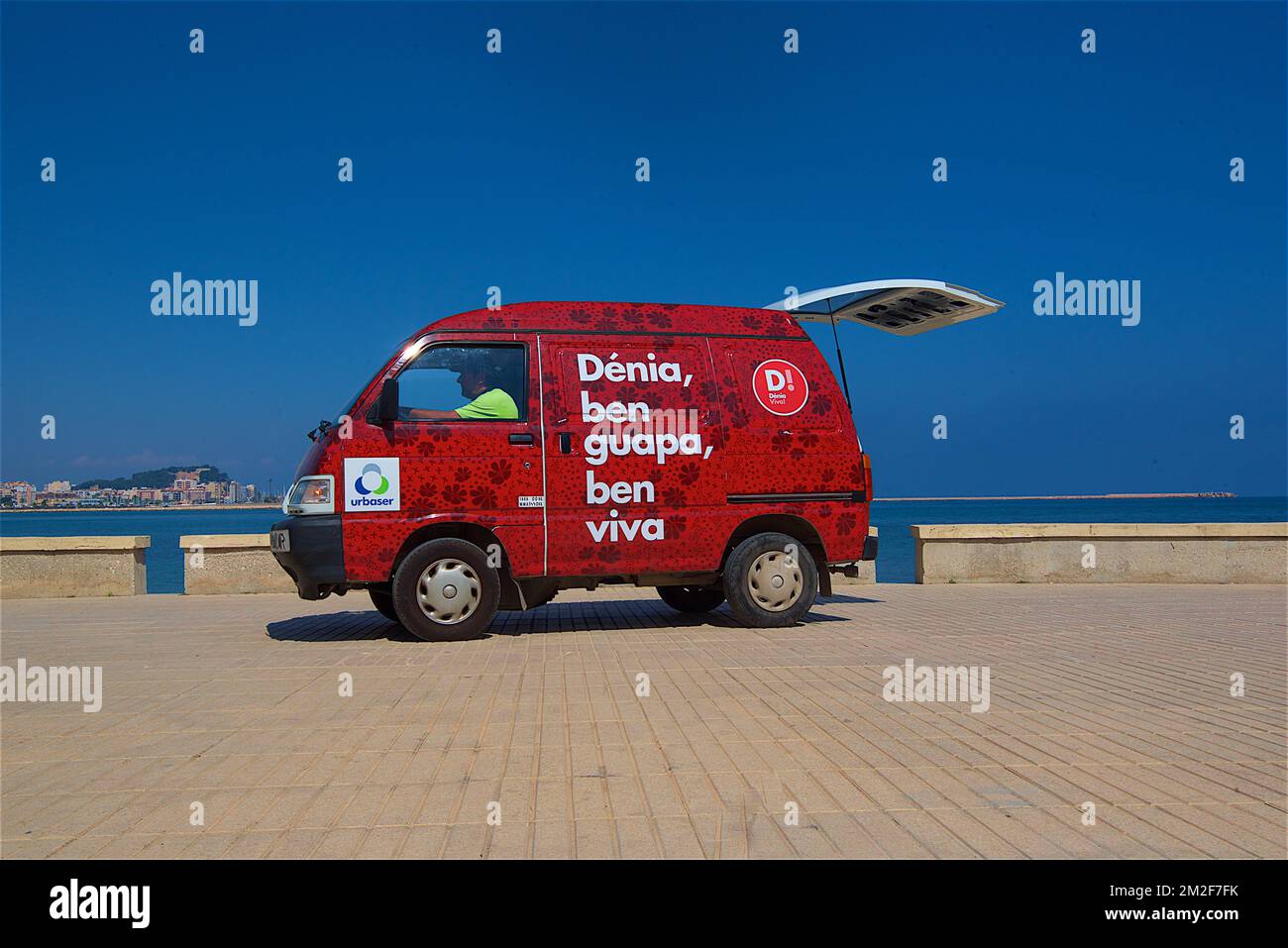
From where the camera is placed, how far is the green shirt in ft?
A: 25.9

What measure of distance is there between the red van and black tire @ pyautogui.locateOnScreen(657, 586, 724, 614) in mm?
1154

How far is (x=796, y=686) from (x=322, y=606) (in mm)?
7317

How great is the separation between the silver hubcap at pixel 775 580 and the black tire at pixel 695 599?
4.09 ft

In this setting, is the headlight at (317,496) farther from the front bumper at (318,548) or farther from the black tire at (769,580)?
the black tire at (769,580)

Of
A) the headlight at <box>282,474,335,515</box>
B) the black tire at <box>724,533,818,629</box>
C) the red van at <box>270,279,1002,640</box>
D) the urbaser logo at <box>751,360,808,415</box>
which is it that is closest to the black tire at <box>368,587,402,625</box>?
the red van at <box>270,279,1002,640</box>

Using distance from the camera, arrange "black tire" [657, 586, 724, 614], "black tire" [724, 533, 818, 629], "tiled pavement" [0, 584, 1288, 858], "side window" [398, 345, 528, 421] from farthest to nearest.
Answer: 1. "black tire" [657, 586, 724, 614]
2. "black tire" [724, 533, 818, 629]
3. "side window" [398, 345, 528, 421]
4. "tiled pavement" [0, 584, 1288, 858]

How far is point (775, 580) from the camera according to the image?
8.62 meters

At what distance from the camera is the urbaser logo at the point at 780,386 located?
855 cm

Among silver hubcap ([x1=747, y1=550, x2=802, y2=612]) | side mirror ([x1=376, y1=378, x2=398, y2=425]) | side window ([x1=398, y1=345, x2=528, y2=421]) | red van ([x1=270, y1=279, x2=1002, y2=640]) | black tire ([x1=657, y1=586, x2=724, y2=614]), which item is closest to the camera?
side mirror ([x1=376, y1=378, x2=398, y2=425])

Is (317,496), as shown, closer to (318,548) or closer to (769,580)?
(318,548)

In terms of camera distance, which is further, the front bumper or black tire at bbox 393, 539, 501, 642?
black tire at bbox 393, 539, 501, 642

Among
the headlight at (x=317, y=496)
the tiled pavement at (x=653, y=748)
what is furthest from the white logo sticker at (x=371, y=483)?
the tiled pavement at (x=653, y=748)

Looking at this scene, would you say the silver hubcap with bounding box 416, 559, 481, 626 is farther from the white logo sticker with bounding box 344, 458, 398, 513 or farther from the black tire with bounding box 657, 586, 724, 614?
the black tire with bounding box 657, 586, 724, 614

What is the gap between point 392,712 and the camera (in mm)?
5168
